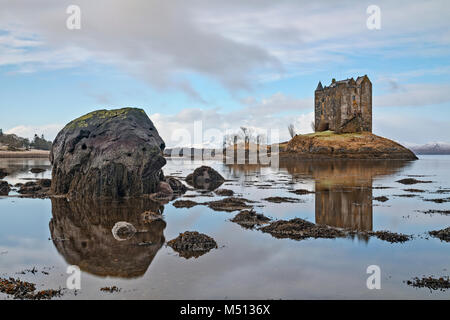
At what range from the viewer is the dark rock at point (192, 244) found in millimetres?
9627

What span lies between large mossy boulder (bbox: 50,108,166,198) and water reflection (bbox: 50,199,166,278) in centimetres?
268

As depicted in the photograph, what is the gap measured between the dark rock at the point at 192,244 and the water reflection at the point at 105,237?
0.54 m

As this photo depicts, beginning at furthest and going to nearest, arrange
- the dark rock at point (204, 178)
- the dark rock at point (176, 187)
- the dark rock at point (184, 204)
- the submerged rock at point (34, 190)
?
1. the dark rock at point (204, 178)
2. the dark rock at point (176, 187)
3. the submerged rock at point (34, 190)
4. the dark rock at point (184, 204)

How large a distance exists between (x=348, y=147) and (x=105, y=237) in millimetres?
70057

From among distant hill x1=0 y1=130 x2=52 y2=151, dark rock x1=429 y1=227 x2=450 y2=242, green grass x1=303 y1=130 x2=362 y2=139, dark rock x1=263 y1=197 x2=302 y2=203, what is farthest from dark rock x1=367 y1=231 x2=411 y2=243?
distant hill x1=0 y1=130 x2=52 y2=151

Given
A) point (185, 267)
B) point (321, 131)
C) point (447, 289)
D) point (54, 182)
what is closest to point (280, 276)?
point (185, 267)

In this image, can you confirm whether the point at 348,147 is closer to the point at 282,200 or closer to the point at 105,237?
the point at 282,200

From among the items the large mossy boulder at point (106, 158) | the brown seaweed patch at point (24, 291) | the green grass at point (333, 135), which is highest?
the green grass at point (333, 135)

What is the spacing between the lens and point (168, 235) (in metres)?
11.6

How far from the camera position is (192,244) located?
996cm

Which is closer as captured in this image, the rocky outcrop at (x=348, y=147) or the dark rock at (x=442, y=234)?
the dark rock at (x=442, y=234)

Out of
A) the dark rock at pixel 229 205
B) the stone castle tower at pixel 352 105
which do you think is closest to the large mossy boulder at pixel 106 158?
the dark rock at pixel 229 205

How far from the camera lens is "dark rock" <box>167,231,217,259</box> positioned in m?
9.63

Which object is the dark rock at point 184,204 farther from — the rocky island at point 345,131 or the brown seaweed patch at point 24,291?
the rocky island at point 345,131
